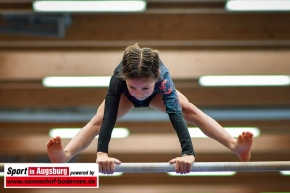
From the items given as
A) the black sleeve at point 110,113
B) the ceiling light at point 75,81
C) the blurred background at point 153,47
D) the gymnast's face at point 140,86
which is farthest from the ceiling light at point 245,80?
the gymnast's face at point 140,86

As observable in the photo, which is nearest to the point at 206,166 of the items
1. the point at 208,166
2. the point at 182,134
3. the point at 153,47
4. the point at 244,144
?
the point at 208,166

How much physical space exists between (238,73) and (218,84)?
0.41 metres

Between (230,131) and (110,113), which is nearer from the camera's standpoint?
(110,113)

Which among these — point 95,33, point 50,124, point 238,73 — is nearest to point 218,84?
point 238,73

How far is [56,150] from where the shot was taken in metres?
2.87

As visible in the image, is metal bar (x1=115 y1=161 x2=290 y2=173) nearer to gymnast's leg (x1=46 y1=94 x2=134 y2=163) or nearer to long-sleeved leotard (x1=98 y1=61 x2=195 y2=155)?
long-sleeved leotard (x1=98 y1=61 x2=195 y2=155)

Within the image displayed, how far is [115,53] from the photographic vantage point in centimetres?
513

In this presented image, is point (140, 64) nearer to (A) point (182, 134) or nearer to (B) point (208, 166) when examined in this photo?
(A) point (182, 134)

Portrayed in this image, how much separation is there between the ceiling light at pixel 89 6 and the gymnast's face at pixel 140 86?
5.98ft

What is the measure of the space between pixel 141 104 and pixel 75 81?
2.40 meters

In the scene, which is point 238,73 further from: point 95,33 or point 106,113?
point 106,113

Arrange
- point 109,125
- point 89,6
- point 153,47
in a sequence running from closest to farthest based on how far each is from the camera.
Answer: point 109,125 < point 89,6 < point 153,47

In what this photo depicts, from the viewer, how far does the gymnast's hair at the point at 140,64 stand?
2744mm

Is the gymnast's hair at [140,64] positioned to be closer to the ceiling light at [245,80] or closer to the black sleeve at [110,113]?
the black sleeve at [110,113]
